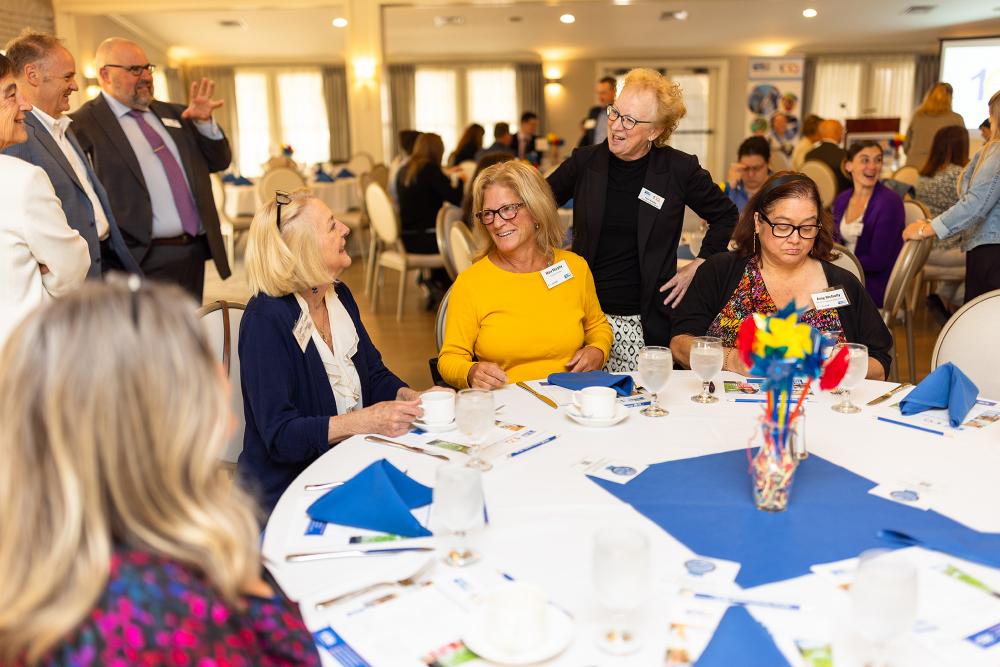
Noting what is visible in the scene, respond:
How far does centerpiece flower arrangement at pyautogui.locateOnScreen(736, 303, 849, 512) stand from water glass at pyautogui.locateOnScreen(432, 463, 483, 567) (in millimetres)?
505

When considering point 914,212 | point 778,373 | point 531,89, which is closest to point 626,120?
point 778,373

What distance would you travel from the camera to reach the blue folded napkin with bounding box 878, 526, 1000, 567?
4.07 feet

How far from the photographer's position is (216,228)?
4.20m

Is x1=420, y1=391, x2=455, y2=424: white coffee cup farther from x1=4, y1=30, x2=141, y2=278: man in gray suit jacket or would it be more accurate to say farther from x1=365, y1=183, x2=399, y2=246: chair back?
x1=365, y1=183, x2=399, y2=246: chair back

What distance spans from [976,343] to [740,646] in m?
1.80

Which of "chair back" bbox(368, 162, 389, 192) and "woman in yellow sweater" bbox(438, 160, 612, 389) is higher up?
"chair back" bbox(368, 162, 389, 192)

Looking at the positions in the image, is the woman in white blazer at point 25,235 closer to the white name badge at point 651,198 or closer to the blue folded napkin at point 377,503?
the blue folded napkin at point 377,503

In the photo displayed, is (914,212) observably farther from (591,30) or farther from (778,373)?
(591,30)

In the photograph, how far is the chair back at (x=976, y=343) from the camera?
2.39 metres

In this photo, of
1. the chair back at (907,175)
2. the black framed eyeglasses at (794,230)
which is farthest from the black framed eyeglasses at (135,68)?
the chair back at (907,175)

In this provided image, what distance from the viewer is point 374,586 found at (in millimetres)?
1188

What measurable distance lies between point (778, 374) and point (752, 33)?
13973 mm

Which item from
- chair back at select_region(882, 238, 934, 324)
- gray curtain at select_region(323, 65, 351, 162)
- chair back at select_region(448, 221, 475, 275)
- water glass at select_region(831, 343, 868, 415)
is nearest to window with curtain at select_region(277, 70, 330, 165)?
gray curtain at select_region(323, 65, 351, 162)

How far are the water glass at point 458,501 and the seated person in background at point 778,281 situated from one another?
126 cm
